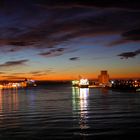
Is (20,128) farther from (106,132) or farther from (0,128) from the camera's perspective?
(106,132)

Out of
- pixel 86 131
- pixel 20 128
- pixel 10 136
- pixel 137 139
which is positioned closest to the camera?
pixel 137 139

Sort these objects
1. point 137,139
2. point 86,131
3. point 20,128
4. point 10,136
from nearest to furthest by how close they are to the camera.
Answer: point 137,139
point 10,136
point 86,131
point 20,128

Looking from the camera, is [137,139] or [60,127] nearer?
[137,139]

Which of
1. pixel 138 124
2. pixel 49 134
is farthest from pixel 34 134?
pixel 138 124

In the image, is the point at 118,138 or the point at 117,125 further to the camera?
the point at 117,125

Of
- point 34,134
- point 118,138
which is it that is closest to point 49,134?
point 34,134

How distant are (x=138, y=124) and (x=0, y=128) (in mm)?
16489

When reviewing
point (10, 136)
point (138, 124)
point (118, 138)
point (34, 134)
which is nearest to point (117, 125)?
point (138, 124)

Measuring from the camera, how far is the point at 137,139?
29641 millimetres

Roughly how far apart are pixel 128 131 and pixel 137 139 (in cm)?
402

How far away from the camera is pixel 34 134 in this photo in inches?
1308

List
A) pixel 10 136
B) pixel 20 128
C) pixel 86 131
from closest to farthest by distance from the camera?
pixel 10 136 < pixel 86 131 < pixel 20 128

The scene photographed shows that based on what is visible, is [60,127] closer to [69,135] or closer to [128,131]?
[69,135]

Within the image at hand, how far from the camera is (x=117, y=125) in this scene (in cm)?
3809
